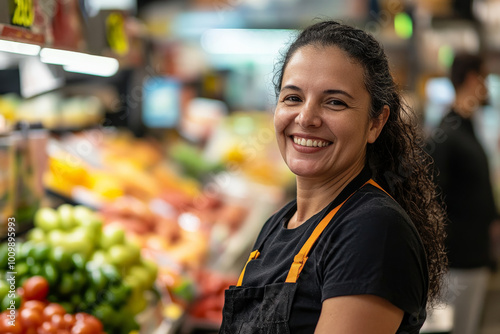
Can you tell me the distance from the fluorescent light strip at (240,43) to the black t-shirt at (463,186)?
5.01 m

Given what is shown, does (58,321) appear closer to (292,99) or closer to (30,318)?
(30,318)

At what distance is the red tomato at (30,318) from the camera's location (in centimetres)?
218

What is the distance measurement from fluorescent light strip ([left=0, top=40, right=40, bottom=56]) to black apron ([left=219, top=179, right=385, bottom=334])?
3.87 feet

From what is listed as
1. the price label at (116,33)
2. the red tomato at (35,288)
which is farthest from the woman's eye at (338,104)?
the price label at (116,33)

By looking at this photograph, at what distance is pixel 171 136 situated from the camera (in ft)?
24.6

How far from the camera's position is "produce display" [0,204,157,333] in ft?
8.17

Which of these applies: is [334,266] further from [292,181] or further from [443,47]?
[443,47]

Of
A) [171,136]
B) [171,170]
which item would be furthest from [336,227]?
[171,136]

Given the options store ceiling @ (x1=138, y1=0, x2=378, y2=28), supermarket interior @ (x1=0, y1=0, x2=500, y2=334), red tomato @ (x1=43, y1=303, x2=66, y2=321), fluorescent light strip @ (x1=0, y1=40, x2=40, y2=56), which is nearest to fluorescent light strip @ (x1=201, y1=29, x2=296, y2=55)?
supermarket interior @ (x1=0, y1=0, x2=500, y2=334)

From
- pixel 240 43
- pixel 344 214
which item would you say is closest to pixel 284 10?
pixel 240 43

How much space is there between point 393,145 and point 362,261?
0.52 meters

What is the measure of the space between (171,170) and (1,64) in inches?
84.4

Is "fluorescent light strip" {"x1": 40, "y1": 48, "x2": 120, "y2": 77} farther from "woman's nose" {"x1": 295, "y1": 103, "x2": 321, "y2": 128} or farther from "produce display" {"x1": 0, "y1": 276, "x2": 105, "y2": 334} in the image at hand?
"woman's nose" {"x1": 295, "y1": 103, "x2": 321, "y2": 128}

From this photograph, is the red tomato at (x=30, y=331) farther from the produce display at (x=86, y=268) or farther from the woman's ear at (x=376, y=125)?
the woman's ear at (x=376, y=125)
